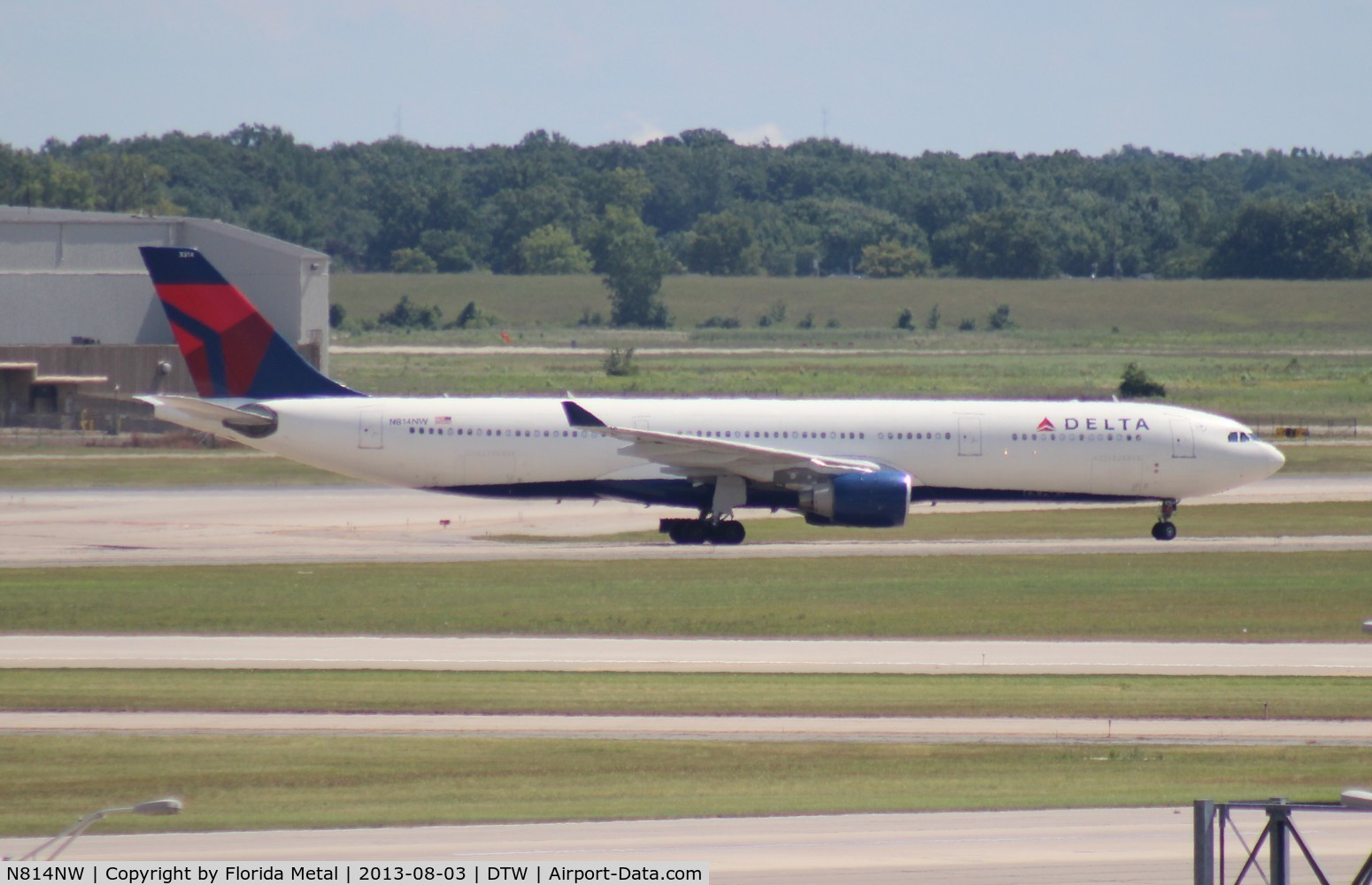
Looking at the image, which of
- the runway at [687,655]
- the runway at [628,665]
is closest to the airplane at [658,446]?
the runway at [628,665]

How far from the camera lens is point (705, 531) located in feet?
130

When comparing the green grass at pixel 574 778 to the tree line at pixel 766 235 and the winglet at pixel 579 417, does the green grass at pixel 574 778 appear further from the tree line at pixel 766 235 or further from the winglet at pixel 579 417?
the tree line at pixel 766 235

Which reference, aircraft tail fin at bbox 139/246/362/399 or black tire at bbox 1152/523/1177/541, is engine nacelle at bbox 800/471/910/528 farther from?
aircraft tail fin at bbox 139/246/362/399

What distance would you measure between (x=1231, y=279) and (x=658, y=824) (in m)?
153

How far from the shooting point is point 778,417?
39562 mm

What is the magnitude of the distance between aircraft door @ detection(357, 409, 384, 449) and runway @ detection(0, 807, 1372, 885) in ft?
76.7

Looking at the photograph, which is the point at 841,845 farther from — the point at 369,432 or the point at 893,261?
the point at 893,261

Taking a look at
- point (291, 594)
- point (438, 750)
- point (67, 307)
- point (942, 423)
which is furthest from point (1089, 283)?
point (438, 750)

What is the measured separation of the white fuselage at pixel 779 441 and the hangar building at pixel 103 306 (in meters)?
32.3

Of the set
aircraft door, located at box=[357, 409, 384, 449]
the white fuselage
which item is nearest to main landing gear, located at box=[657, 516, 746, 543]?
the white fuselage

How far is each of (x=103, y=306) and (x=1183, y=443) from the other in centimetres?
5127

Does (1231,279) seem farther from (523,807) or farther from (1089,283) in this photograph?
(523,807)
